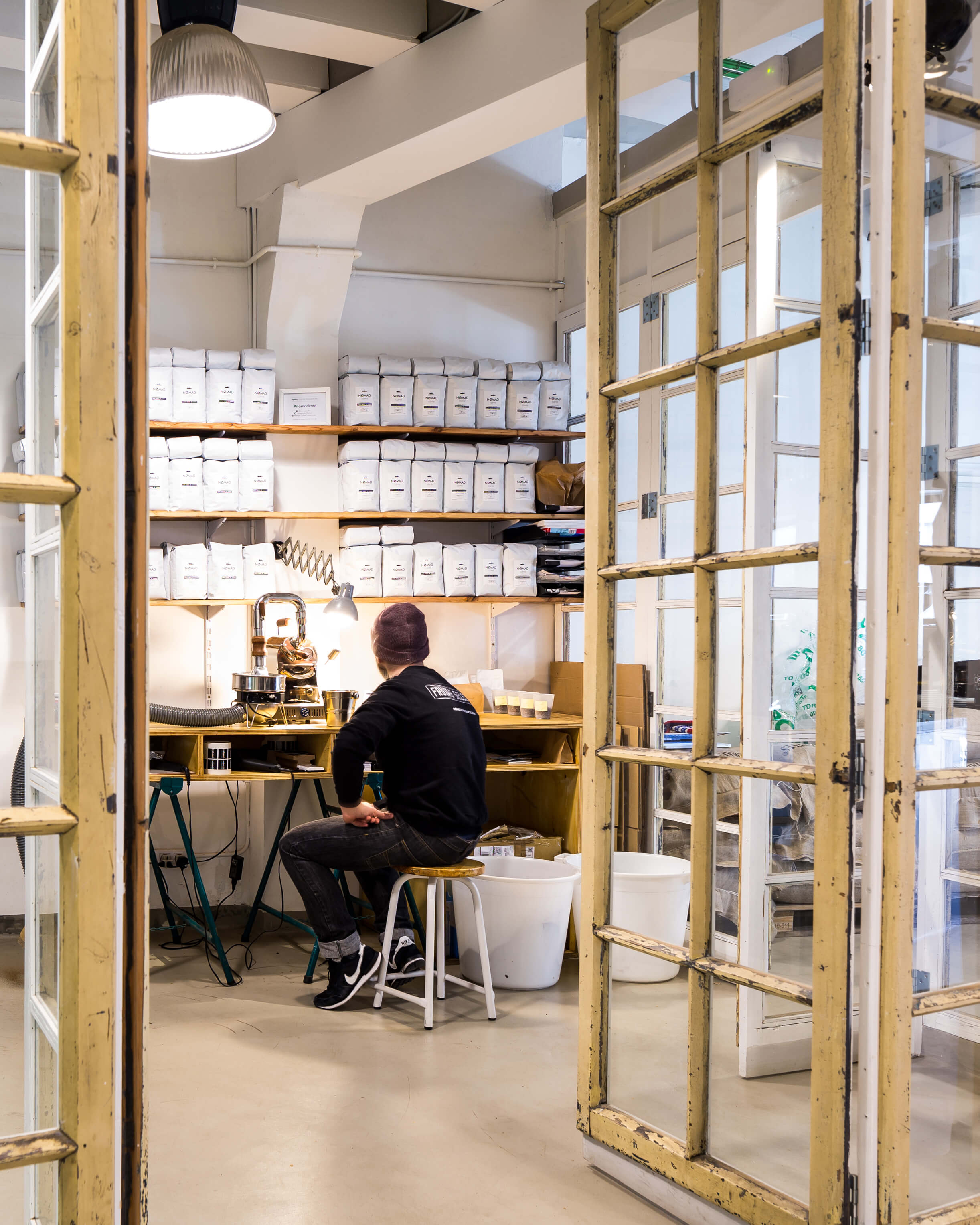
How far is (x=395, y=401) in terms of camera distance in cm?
567

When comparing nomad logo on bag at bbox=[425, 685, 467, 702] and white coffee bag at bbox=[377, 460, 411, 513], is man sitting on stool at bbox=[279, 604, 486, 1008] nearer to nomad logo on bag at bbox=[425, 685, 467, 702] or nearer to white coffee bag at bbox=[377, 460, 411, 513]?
nomad logo on bag at bbox=[425, 685, 467, 702]

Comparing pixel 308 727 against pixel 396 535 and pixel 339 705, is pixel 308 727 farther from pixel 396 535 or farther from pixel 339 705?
pixel 396 535

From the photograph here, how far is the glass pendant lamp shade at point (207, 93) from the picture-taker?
3.58 meters

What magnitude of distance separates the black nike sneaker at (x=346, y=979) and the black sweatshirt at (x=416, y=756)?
62 cm

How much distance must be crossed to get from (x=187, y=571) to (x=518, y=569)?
1623 mm

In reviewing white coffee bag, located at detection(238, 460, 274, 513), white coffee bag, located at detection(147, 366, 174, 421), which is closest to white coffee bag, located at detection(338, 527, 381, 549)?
white coffee bag, located at detection(238, 460, 274, 513)

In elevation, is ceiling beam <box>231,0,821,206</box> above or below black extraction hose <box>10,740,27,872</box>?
above

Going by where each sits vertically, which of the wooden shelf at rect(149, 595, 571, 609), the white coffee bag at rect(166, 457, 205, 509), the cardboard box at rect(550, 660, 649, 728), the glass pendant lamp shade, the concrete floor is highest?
the glass pendant lamp shade

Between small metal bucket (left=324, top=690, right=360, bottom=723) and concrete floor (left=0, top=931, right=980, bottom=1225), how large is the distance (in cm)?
130

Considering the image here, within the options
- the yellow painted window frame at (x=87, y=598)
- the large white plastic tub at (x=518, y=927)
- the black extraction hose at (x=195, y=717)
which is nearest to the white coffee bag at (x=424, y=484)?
the black extraction hose at (x=195, y=717)

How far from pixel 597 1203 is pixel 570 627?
12.1 feet

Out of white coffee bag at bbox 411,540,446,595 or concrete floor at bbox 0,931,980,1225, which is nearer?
concrete floor at bbox 0,931,980,1225

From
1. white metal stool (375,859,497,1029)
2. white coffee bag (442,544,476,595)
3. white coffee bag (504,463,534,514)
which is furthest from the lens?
white coffee bag (504,463,534,514)

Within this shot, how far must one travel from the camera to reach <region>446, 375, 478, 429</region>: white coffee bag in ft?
19.0
